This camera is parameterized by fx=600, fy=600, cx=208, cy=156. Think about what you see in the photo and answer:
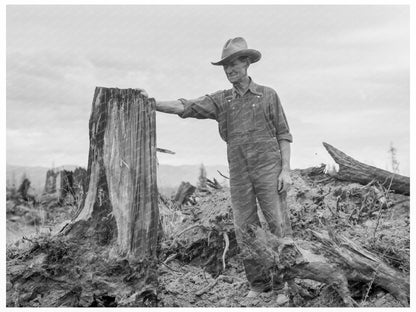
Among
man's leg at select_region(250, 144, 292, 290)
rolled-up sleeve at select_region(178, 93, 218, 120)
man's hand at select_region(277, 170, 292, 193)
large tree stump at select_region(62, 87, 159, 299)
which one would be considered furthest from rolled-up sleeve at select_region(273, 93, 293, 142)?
large tree stump at select_region(62, 87, 159, 299)

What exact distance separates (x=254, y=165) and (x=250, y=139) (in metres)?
0.29

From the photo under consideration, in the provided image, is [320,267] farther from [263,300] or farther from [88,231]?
[88,231]

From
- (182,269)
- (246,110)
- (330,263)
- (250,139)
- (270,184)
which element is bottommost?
(182,269)

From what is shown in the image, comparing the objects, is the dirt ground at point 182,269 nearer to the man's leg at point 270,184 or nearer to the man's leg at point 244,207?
the man's leg at point 244,207

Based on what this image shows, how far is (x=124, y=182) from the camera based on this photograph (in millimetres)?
6344

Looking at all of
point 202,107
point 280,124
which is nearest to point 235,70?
point 202,107

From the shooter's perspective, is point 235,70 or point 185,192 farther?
point 185,192

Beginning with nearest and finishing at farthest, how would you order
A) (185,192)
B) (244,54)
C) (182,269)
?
(244,54), (182,269), (185,192)

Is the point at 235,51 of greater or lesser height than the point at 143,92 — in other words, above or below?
above

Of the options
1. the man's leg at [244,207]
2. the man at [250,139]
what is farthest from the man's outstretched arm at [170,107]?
the man's leg at [244,207]

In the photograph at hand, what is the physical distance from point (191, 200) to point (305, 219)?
234 centimetres

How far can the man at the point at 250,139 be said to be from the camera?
6504 millimetres

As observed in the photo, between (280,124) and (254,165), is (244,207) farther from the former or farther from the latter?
(280,124)

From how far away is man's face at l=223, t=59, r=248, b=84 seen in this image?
258 inches
